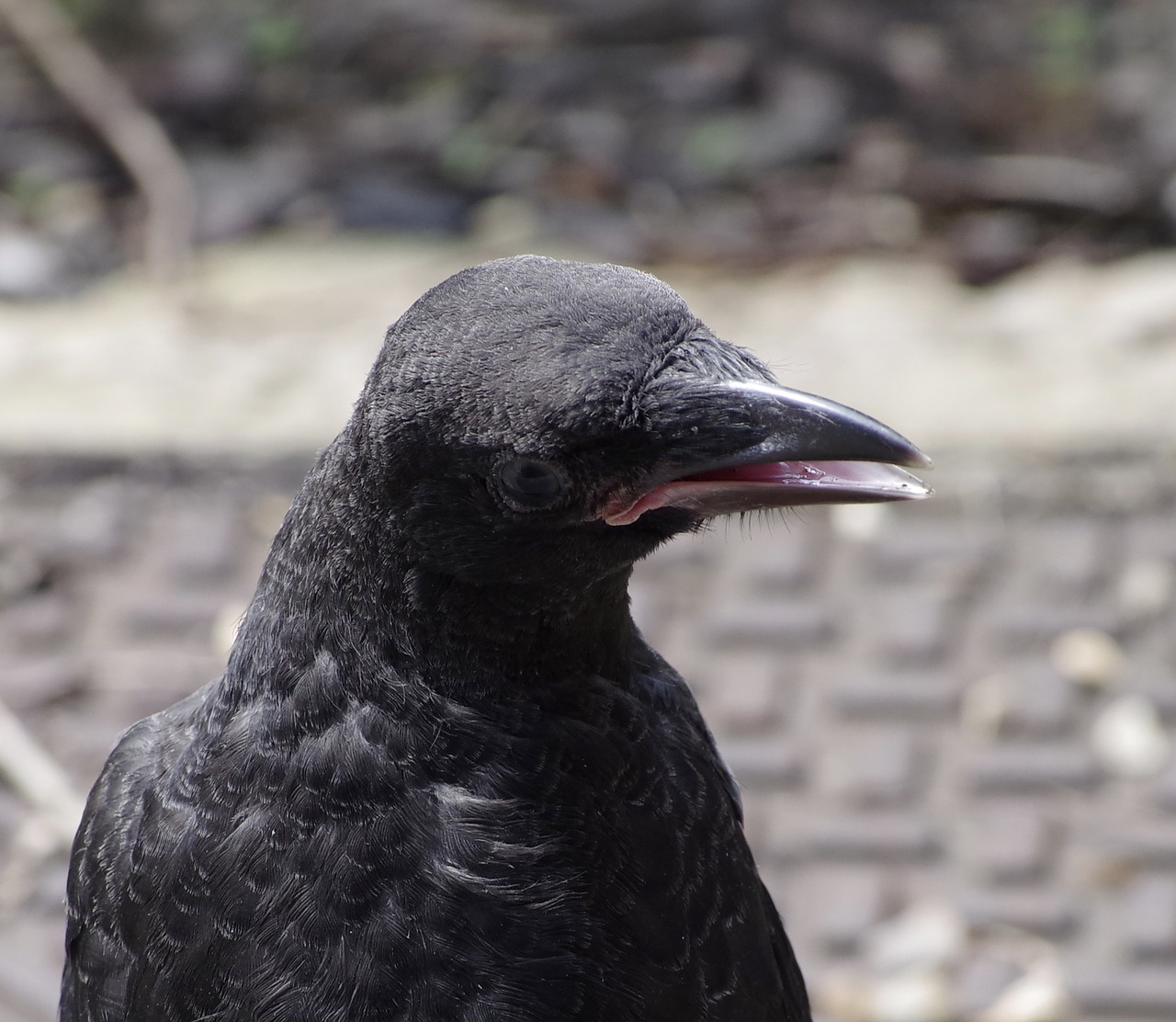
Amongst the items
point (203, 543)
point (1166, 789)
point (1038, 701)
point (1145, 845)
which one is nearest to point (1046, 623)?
point (1038, 701)

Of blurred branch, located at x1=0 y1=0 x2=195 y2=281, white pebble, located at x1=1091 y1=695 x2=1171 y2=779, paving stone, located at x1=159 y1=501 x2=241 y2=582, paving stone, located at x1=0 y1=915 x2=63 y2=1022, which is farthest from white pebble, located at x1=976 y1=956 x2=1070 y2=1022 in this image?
blurred branch, located at x1=0 y1=0 x2=195 y2=281

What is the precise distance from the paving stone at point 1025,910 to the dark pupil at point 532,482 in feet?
6.18

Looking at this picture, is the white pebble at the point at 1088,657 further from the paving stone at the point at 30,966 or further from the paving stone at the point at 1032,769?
the paving stone at the point at 30,966

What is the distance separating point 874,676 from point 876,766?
0.26 meters

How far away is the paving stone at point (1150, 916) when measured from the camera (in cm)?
298

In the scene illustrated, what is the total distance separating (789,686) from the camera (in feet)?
11.6

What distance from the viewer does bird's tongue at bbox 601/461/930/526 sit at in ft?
5.05

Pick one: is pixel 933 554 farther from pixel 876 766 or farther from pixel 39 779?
pixel 39 779

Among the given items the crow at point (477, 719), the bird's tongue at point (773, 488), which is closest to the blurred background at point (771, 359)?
the crow at point (477, 719)

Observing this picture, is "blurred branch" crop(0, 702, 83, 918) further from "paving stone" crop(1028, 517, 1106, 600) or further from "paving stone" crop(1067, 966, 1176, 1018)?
"paving stone" crop(1028, 517, 1106, 600)

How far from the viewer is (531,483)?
5.07 ft

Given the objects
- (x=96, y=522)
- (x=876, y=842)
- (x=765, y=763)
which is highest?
(x=96, y=522)

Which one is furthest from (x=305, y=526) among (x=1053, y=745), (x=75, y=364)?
(x=75, y=364)

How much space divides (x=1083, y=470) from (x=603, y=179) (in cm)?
205
